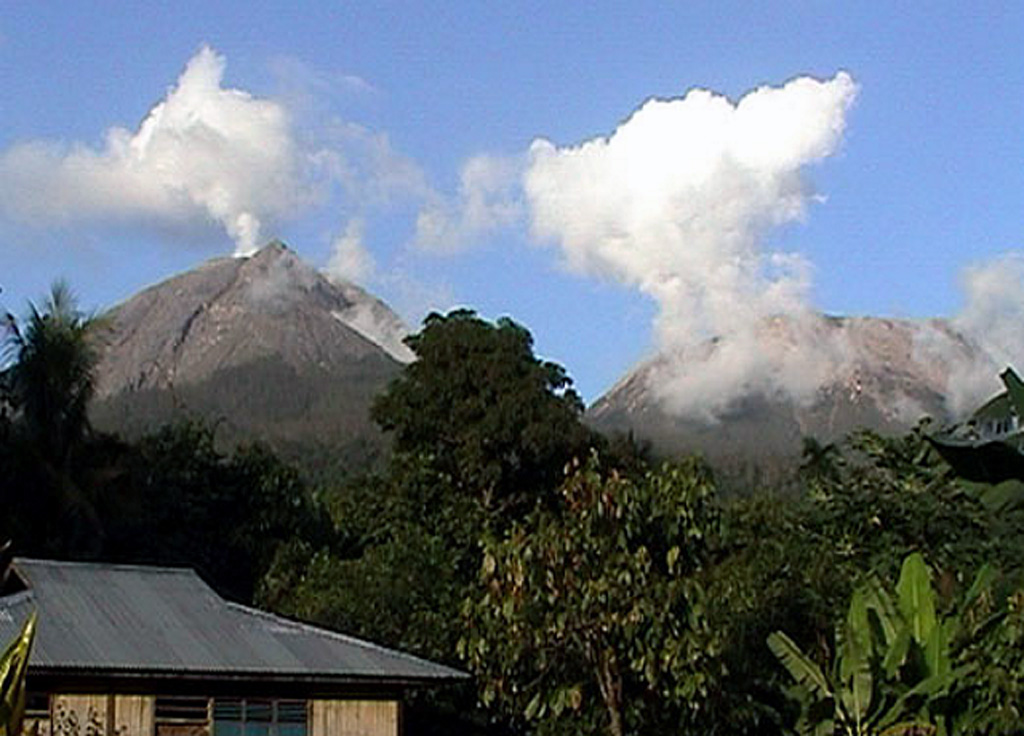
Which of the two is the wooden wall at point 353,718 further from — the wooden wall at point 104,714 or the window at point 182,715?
the wooden wall at point 104,714

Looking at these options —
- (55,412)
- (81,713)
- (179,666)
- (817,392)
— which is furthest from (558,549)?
(817,392)

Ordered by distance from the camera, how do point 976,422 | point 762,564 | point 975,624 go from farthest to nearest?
1. point 762,564
2. point 975,624
3. point 976,422

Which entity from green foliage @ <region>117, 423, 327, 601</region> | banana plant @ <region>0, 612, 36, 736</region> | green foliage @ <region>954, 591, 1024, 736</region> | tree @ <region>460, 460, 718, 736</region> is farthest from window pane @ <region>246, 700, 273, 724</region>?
banana plant @ <region>0, 612, 36, 736</region>

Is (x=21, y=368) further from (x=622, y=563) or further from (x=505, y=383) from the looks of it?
(x=622, y=563)

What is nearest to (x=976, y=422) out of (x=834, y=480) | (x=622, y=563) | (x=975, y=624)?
(x=975, y=624)

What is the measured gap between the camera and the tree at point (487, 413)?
140 feet

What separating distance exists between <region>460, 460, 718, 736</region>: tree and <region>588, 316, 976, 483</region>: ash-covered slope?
104669 millimetres

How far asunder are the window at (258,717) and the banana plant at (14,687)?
1848cm

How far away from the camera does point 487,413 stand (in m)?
43.0

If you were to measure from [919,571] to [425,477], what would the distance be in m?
24.1

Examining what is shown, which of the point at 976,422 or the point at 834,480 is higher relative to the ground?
the point at 834,480

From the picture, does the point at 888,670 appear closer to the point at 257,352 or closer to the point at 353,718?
the point at 353,718

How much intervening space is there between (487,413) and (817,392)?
106783 millimetres

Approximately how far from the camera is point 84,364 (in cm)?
3609
